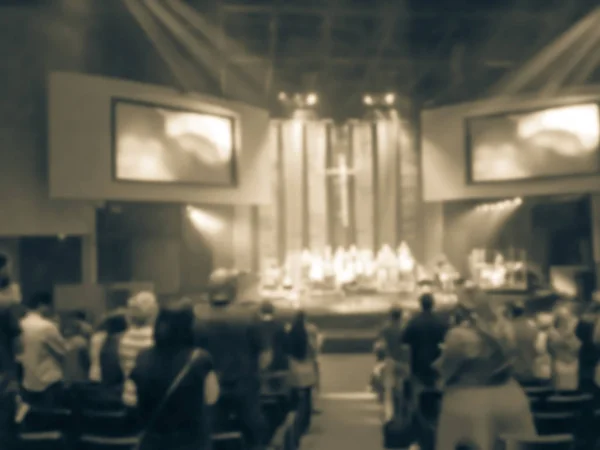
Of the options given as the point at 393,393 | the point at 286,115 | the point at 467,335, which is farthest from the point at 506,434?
the point at 286,115

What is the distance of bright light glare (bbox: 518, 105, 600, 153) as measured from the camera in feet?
39.3

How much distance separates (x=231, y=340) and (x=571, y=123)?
969cm

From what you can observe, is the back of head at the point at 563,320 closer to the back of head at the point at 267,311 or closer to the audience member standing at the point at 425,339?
the audience member standing at the point at 425,339

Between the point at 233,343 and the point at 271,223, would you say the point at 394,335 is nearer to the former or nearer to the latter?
the point at 233,343

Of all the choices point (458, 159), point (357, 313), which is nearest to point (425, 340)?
point (357, 313)

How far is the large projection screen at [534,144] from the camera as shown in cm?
1209

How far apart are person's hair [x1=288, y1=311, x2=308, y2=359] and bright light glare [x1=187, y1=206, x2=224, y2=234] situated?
714cm

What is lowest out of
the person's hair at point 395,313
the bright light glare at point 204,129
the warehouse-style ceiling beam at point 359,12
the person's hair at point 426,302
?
the person's hair at point 395,313

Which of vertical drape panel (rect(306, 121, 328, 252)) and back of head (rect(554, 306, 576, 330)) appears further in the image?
vertical drape panel (rect(306, 121, 328, 252))

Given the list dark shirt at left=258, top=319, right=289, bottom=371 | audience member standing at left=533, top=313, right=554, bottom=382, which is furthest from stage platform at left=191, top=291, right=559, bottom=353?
dark shirt at left=258, top=319, right=289, bottom=371

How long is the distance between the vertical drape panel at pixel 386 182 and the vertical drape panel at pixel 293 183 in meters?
1.75

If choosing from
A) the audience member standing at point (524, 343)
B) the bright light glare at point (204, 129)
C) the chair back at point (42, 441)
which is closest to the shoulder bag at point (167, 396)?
the chair back at point (42, 441)

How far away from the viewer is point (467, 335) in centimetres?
308

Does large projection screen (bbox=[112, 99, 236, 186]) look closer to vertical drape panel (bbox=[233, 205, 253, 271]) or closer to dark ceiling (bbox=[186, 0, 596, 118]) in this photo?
dark ceiling (bbox=[186, 0, 596, 118])
